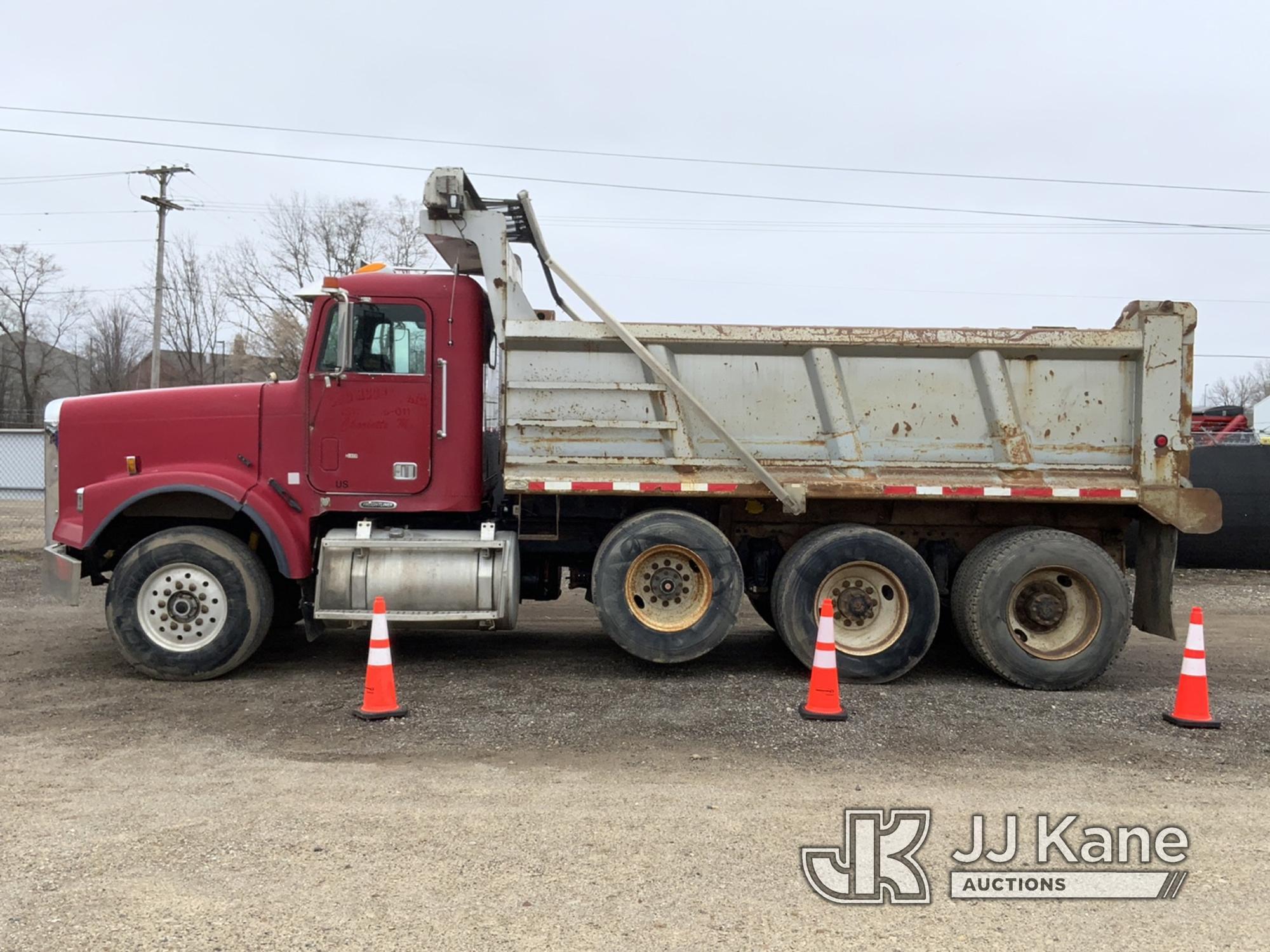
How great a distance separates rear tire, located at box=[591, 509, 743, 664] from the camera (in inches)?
263

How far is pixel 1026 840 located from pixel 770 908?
138 centimetres

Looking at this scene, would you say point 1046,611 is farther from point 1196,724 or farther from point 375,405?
point 375,405

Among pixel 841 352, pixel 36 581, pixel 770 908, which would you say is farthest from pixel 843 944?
pixel 36 581

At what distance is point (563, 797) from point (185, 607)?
12.1 feet

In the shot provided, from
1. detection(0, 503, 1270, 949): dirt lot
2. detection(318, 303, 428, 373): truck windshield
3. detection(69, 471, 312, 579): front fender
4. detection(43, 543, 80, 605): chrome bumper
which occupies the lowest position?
detection(0, 503, 1270, 949): dirt lot

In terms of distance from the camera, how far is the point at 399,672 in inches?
272

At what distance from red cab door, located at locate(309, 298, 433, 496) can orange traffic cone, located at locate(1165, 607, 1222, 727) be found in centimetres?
530

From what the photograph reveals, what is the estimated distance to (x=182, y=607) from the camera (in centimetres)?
664

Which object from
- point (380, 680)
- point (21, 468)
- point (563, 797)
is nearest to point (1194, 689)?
point (563, 797)

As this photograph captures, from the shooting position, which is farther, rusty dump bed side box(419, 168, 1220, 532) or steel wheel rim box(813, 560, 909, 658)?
steel wheel rim box(813, 560, 909, 658)

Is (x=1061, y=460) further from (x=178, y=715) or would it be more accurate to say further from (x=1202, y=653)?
(x=178, y=715)

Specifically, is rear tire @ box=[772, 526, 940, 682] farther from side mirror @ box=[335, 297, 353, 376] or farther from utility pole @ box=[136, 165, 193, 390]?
utility pole @ box=[136, 165, 193, 390]

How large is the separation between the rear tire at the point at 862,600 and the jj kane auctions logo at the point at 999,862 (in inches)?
94.4

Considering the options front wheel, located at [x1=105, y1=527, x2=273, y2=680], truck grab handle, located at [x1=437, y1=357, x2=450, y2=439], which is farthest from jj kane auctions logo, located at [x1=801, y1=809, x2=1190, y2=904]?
front wheel, located at [x1=105, y1=527, x2=273, y2=680]
